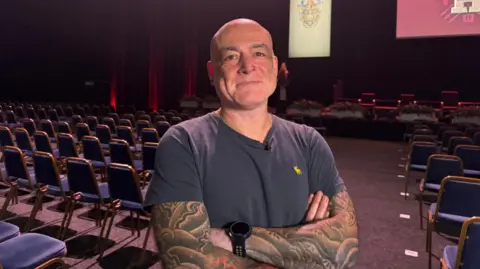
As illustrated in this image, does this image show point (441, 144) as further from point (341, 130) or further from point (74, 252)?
point (74, 252)

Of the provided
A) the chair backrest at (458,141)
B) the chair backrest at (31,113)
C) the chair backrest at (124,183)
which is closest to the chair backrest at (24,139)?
the chair backrest at (124,183)

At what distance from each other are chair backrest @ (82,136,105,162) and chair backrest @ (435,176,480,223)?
394 cm

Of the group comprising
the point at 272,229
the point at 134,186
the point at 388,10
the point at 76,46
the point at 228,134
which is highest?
the point at 388,10

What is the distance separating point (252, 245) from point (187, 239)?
19cm

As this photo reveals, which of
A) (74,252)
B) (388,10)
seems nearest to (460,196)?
(74,252)

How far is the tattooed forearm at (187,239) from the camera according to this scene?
1043mm

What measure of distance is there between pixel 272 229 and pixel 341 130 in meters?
10.0

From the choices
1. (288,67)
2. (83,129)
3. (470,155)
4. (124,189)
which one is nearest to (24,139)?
(83,129)

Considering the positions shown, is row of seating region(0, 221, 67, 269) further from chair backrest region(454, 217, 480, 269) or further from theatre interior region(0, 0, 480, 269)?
theatre interior region(0, 0, 480, 269)

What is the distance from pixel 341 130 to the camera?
10734mm

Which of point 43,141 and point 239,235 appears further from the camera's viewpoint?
point 43,141

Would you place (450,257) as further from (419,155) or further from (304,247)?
(419,155)

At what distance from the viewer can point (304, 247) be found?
1080 millimetres

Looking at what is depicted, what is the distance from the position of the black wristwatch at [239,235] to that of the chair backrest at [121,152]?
381 centimetres
